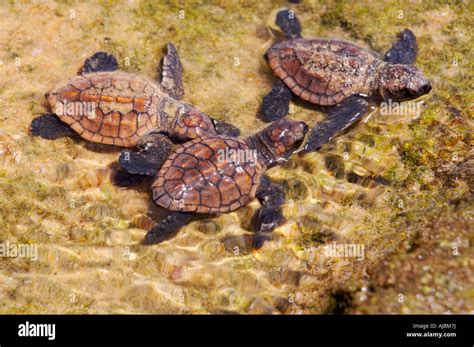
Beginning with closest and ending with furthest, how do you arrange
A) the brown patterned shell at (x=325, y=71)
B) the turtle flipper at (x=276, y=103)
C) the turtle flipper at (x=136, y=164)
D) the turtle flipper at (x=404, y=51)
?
the turtle flipper at (x=136, y=164), the turtle flipper at (x=276, y=103), the brown patterned shell at (x=325, y=71), the turtle flipper at (x=404, y=51)

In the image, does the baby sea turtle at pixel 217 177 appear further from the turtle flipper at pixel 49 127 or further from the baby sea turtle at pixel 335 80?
the turtle flipper at pixel 49 127

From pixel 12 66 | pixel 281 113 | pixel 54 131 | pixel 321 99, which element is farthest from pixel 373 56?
pixel 12 66

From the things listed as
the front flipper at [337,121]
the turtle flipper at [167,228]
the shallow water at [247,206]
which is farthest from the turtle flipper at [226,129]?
the turtle flipper at [167,228]

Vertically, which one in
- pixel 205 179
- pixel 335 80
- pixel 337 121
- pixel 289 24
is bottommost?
pixel 205 179

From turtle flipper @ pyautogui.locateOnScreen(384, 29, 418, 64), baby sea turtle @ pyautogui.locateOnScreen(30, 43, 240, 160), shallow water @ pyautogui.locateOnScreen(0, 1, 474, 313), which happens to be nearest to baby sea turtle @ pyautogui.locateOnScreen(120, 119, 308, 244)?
shallow water @ pyautogui.locateOnScreen(0, 1, 474, 313)

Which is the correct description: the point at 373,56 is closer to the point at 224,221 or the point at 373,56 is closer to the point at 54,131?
the point at 224,221

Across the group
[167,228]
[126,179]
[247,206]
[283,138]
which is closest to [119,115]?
[126,179]

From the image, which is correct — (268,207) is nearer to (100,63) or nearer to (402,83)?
(402,83)
